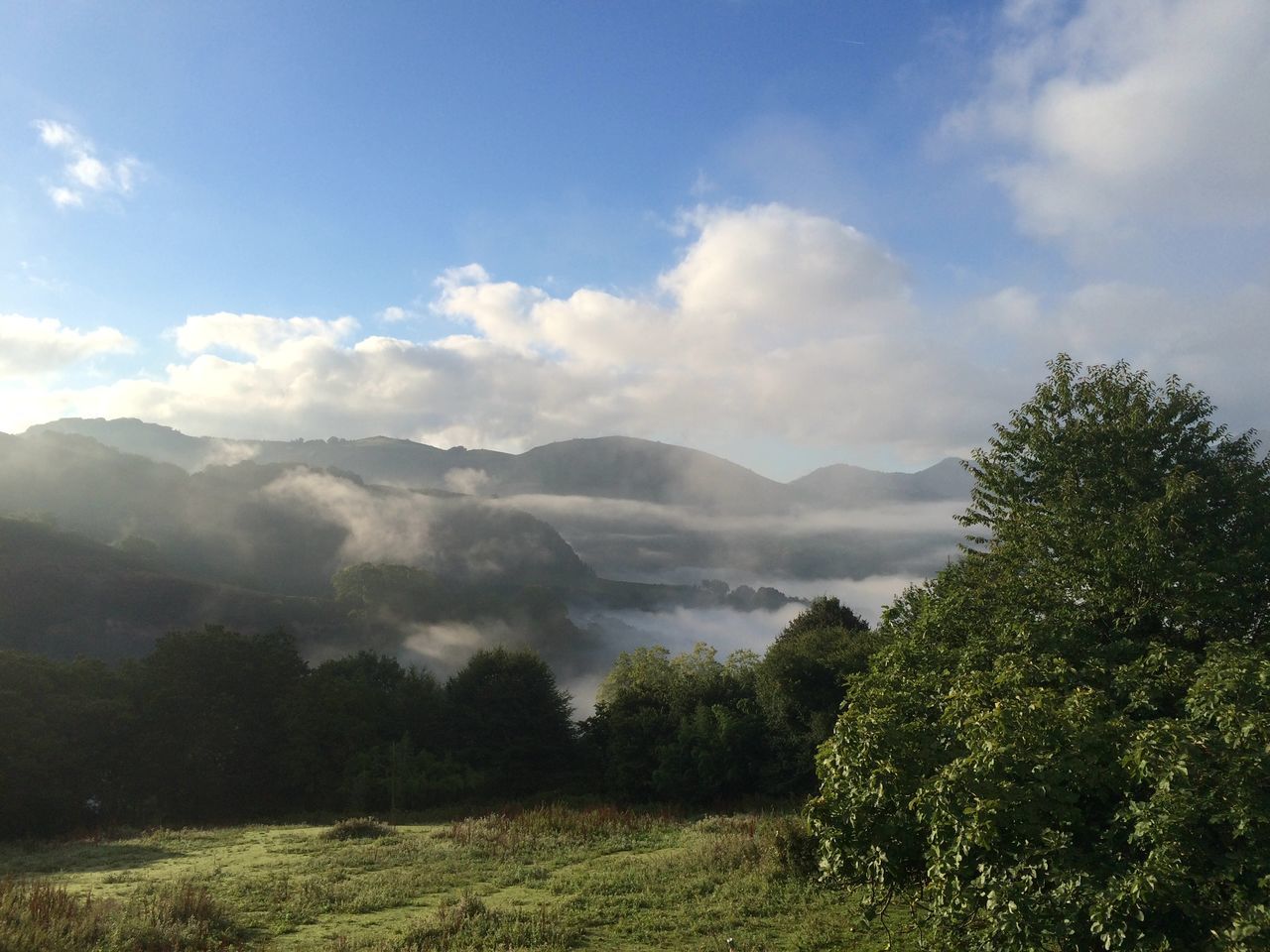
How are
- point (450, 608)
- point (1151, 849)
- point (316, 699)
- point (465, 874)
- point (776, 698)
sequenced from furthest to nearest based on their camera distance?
point (450, 608) < point (316, 699) < point (776, 698) < point (465, 874) < point (1151, 849)

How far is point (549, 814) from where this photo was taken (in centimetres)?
2956

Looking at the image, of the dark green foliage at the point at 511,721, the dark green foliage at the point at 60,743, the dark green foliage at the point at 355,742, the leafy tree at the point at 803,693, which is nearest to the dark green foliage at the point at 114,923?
the dark green foliage at the point at 60,743

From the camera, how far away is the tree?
8117 millimetres

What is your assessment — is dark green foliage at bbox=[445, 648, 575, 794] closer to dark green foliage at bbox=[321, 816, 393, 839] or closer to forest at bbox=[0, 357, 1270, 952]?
forest at bbox=[0, 357, 1270, 952]

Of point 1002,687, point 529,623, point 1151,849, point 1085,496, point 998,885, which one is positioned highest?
point 1085,496

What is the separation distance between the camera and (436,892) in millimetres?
18078

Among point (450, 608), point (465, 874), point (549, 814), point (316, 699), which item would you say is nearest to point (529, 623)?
point (450, 608)

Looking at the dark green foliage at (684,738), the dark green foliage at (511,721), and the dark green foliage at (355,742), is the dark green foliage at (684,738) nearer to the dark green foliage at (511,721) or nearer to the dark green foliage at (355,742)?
the dark green foliage at (511,721)

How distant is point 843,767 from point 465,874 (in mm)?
14124

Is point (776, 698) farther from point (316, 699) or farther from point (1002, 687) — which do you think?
point (1002, 687)

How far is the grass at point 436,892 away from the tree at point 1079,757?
4.39m

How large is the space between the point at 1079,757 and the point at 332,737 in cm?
4248

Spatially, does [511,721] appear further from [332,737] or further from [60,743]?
[60,743]

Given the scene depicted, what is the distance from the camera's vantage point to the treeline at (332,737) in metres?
37.2
